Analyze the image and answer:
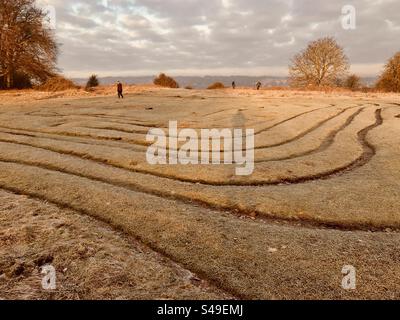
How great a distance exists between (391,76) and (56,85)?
7397cm

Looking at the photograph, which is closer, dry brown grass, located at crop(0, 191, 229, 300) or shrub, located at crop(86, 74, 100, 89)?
dry brown grass, located at crop(0, 191, 229, 300)

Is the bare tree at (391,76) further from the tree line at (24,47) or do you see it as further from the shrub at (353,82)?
the tree line at (24,47)

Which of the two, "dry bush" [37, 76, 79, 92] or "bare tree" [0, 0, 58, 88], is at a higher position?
"bare tree" [0, 0, 58, 88]

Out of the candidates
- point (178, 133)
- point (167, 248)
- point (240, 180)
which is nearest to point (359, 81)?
point (178, 133)

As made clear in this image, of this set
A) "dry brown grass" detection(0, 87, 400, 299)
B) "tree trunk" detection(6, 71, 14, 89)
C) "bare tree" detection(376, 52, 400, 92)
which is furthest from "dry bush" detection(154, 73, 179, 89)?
"dry brown grass" detection(0, 87, 400, 299)

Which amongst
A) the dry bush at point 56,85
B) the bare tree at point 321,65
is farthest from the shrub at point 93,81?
the bare tree at point 321,65

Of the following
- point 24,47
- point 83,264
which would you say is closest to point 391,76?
point 24,47

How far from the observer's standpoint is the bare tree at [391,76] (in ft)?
269

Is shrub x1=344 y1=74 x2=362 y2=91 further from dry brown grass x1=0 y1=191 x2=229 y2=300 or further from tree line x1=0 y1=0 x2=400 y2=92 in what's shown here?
dry brown grass x1=0 y1=191 x2=229 y2=300

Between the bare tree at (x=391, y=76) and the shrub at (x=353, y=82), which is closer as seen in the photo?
the bare tree at (x=391, y=76)

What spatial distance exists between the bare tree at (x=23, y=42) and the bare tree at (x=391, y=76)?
73.3 metres

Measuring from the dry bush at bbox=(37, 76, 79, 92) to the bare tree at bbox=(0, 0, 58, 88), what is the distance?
5.50 ft

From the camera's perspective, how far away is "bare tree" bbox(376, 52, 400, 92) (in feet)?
269

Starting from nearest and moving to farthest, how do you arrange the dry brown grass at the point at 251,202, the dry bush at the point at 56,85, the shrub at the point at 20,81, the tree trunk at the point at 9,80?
the dry brown grass at the point at 251,202 → the tree trunk at the point at 9,80 → the shrub at the point at 20,81 → the dry bush at the point at 56,85
